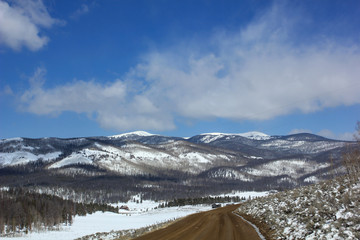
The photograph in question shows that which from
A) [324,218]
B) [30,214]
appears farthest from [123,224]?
[324,218]

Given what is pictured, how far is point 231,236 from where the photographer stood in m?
17.1

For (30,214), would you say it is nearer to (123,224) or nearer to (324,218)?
(123,224)

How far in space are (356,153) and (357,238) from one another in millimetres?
21918

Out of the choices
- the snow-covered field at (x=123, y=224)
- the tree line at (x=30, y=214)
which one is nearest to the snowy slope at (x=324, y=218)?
the snow-covered field at (x=123, y=224)

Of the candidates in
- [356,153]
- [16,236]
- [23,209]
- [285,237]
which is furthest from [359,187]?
[23,209]

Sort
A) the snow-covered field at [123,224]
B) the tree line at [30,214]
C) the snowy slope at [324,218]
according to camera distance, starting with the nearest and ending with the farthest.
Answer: the snowy slope at [324,218], the snow-covered field at [123,224], the tree line at [30,214]

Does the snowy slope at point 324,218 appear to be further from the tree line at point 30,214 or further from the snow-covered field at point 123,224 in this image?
the tree line at point 30,214

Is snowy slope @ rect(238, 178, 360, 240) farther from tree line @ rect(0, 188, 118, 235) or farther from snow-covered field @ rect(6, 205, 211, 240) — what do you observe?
tree line @ rect(0, 188, 118, 235)

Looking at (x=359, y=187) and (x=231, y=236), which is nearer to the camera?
(x=359, y=187)

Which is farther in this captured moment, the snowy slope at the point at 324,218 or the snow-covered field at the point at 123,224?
the snow-covered field at the point at 123,224

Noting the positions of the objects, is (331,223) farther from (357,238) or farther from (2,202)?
(2,202)

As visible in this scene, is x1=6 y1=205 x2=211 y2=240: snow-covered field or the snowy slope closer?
the snowy slope

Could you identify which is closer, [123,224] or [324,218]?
[324,218]

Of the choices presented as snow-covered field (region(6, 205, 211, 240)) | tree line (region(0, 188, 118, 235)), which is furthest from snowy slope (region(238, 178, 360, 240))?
tree line (region(0, 188, 118, 235))
